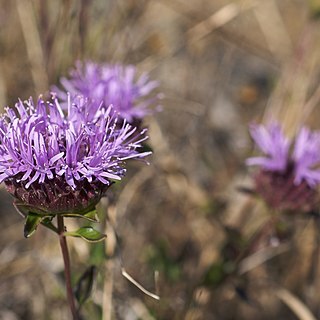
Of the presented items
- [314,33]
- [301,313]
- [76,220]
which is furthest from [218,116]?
[301,313]

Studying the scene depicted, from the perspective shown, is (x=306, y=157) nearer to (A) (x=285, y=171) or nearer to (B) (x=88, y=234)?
(A) (x=285, y=171)

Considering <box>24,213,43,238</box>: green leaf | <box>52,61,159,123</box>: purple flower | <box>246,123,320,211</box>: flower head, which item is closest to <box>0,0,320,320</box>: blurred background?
<box>246,123,320,211</box>: flower head

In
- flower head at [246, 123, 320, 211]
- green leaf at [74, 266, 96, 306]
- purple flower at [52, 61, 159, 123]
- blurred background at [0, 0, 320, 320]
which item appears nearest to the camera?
green leaf at [74, 266, 96, 306]

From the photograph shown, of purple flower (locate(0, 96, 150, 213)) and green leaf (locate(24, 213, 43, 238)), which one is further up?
purple flower (locate(0, 96, 150, 213))

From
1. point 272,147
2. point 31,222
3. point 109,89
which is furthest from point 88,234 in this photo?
point 272,147

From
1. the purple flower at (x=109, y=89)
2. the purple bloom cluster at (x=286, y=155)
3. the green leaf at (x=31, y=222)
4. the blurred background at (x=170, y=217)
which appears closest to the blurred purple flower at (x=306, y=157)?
the purple bloom cluster at (x=286, y=155)

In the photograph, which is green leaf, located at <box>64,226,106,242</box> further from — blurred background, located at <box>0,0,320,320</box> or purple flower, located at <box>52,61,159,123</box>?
purple flower, located at <box>52,61,159,123</box>

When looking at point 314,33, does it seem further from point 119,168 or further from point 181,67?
point 119,168
